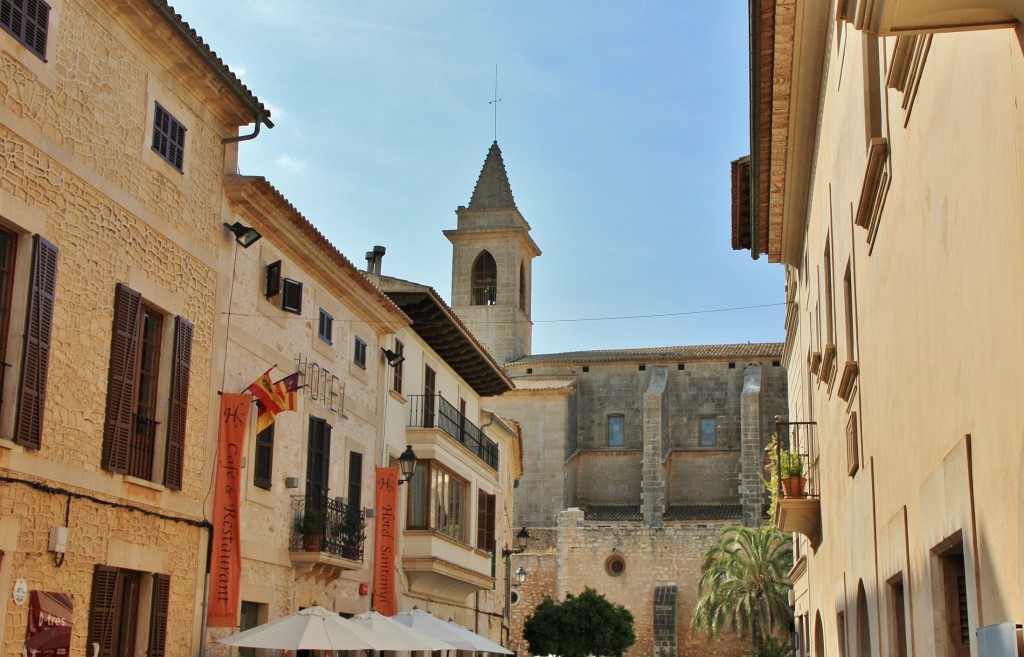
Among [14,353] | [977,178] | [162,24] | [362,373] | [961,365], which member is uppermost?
[162,24]

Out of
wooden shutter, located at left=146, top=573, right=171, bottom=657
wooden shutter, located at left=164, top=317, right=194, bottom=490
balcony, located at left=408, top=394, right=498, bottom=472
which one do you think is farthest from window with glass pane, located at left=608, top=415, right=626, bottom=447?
wooden shutter, located at left=146, top=573, right=171, bottom=657

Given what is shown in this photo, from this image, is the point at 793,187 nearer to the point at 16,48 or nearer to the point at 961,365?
the point at 16,48

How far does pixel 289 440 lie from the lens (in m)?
18.7

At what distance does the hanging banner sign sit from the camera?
11.6 meters

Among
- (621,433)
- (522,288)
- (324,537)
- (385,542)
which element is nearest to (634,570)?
(621,433)

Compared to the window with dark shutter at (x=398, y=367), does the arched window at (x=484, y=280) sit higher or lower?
higher

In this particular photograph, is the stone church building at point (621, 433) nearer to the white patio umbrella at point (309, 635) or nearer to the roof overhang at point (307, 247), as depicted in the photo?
the roof overhang at point (307, 247)

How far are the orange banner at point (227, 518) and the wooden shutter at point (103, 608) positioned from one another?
2171 mm

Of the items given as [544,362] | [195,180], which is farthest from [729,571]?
[195,180]

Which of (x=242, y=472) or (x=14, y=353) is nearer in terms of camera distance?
(x=14, y=353)

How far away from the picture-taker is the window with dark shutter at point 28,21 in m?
11.2

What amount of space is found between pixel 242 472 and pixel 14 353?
597 cm

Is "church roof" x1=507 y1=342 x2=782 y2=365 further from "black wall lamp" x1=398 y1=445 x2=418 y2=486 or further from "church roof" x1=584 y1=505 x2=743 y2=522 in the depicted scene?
"black wall lamp" x1=398 y1=445 x2=418 y2=486

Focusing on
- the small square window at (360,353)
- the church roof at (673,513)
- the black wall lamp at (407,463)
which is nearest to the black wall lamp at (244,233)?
the small square window at (360,353)
